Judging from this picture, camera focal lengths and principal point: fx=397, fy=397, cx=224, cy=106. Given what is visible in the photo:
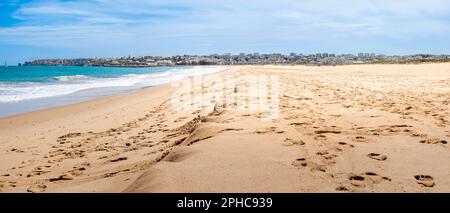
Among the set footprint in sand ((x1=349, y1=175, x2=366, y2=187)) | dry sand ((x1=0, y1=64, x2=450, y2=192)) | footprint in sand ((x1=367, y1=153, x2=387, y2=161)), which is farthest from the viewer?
footprint in sand ((x1=367, y1=153, x2=387, y2=161))

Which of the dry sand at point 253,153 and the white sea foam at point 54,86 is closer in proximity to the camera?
the dry sand at point 253,153

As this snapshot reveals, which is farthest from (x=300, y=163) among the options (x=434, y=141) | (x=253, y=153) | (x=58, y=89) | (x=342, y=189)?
(x=58, y=89)

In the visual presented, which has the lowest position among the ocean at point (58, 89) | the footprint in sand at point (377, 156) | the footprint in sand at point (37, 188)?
A: the ocean at point (58, 89)

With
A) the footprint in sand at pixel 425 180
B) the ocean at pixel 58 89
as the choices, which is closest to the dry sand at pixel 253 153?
the footprint in sand at pixel 425 180

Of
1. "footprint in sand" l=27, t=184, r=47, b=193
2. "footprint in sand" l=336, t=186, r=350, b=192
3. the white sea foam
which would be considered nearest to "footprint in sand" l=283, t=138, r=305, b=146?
"footprint in sand" l=336, t=186, r=350, b=192

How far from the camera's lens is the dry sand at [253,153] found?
141 inches

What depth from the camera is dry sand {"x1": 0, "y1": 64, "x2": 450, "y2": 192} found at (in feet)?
11.8

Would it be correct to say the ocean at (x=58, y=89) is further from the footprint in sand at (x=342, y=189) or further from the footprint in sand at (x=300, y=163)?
the footprint in sand at (x=342, y=189)

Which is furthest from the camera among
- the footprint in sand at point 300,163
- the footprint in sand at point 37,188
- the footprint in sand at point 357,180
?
the footprint in sand at point 37,188

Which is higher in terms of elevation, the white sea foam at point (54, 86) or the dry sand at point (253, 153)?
the dry sand at point (253, 153)

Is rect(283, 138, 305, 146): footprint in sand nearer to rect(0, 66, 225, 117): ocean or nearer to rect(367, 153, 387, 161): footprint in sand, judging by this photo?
rect(367, 153, 387, 161): footprint in sand

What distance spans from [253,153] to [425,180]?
1722 millimetres

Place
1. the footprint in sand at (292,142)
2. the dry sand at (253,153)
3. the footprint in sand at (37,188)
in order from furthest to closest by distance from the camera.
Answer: the footprint in sand at (292,142) < the footprint in sand at (37,188) < the dry sand at (253,153)

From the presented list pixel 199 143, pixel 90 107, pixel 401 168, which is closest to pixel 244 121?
pixel 199 143
